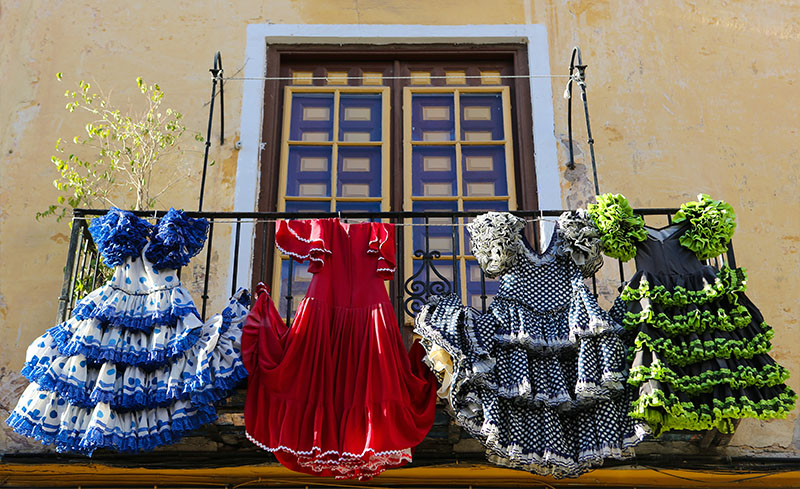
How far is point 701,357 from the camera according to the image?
5008 millimetres

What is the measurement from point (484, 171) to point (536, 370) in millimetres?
2153

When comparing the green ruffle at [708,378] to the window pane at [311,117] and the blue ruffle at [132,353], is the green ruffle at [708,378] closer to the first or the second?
the blue ruffle at [132,353]

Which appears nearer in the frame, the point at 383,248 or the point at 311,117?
the point at 383,248

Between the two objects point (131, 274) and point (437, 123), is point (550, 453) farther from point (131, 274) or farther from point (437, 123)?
point (437, 123)

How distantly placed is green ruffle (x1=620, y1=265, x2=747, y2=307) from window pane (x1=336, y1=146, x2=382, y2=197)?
87.9 inches

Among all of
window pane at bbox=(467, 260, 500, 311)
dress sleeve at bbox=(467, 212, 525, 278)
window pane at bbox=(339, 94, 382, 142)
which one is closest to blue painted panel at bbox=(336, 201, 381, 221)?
window pane at bbox=(339, 94, 382, 142)

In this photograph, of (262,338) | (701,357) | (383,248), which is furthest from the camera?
(383,248)

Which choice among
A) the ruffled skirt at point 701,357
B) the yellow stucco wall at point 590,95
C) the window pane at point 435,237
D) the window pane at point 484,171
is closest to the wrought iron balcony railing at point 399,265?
the window pane at point 435,237

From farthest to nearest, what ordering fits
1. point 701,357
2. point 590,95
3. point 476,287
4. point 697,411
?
1. point 590,95
2. point 476,287
3. point 701,357
4. point 697,411

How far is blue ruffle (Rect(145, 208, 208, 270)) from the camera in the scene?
549 centimetres

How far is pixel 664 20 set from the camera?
747cm

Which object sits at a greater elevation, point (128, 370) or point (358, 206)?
point (358, 206)

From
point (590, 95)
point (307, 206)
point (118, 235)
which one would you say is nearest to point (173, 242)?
point (118, 235)

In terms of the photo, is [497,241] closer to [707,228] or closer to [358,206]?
[707,228]
